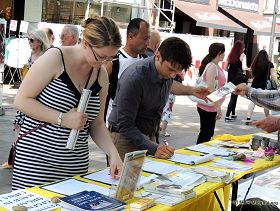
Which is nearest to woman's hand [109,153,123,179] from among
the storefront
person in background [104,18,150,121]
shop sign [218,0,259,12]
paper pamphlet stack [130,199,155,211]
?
paper pamphlet stack [130,199,155,211]

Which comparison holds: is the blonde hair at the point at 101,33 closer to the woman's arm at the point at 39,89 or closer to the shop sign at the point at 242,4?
the woman's arm at the point at 39,89

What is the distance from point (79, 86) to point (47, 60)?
0.71ft

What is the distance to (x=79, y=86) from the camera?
8.30 ft

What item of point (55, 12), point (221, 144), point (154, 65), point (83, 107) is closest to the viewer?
point (83, 107)

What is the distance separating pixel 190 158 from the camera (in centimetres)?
322

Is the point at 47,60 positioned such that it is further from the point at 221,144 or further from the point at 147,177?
the point at 221,144

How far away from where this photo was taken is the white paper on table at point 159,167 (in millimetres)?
2812

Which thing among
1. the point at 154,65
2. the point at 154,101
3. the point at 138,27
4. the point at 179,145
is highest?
the point at 138,27

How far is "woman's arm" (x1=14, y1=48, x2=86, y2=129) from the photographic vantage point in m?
→ 2.38

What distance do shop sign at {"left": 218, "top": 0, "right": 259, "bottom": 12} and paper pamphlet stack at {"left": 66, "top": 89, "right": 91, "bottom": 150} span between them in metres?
20.8

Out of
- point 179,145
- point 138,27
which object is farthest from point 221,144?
point 179,145

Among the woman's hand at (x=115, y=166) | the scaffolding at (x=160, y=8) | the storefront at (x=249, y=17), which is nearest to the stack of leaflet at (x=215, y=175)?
the woman's hand at (x=115, y=166)

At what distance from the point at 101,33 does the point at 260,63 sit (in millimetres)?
7670

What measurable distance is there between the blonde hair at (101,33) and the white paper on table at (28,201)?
0.75 metres
